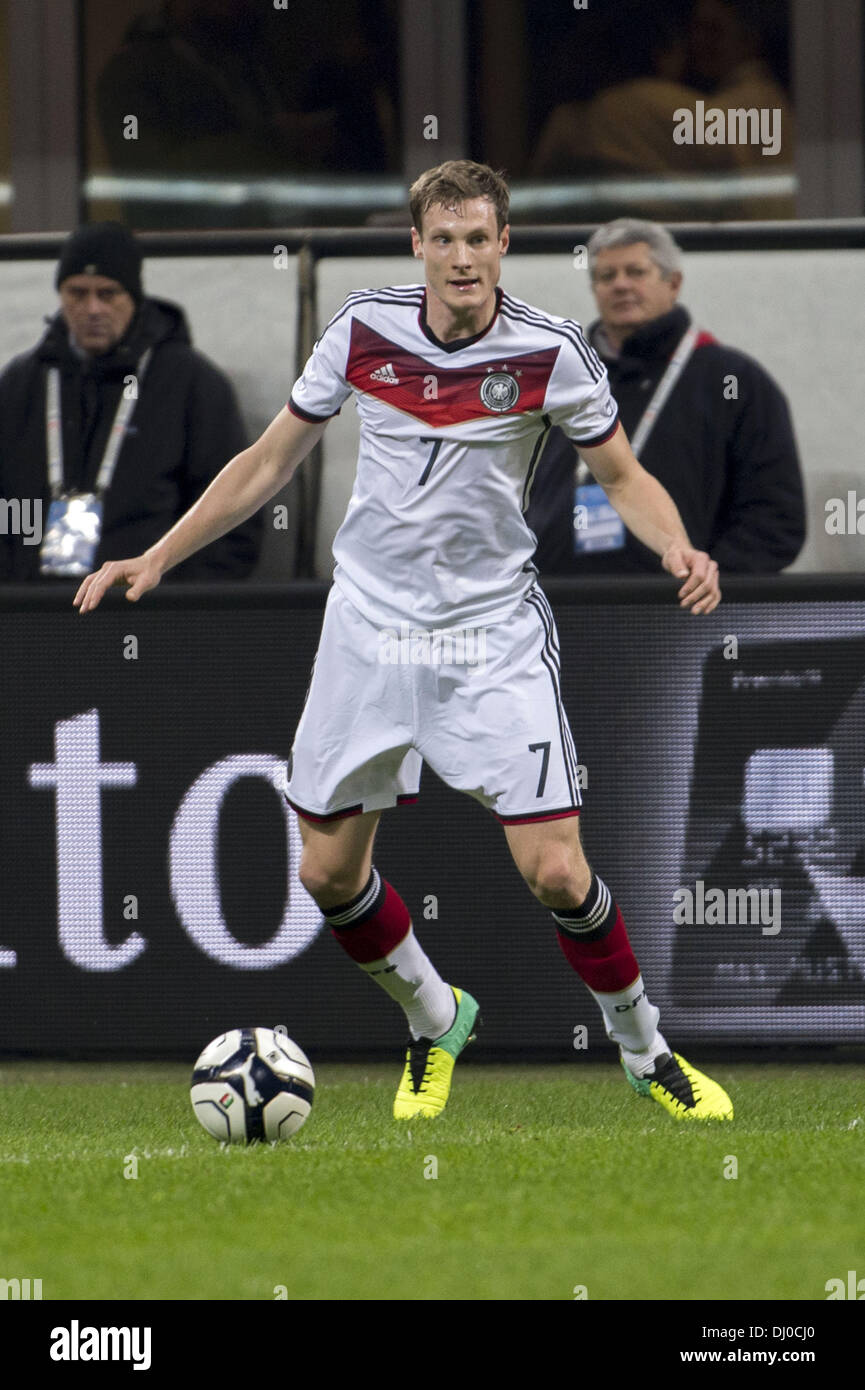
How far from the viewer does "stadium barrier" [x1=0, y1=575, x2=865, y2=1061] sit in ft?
19.7

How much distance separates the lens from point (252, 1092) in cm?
472

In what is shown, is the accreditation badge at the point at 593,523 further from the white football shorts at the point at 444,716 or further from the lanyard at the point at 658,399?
the white football shorts at the point at 444,716

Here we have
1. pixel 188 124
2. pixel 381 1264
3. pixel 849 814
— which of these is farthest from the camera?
pixel 188 124

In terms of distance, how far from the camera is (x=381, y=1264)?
11.4 ft

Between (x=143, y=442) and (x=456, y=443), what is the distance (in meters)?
1.76

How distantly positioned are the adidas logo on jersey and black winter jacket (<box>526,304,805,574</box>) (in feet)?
4.51

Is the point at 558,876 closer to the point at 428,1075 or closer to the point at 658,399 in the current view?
the point at 428,1075

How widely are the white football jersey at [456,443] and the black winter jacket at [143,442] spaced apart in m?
1.47

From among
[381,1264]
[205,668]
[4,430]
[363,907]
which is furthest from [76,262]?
[381,1264]

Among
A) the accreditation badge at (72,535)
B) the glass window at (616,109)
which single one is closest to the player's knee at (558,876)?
the accreditation badge at (72,535)

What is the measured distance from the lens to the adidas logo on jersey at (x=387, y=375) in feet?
16.9

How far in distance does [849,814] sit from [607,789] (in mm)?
666

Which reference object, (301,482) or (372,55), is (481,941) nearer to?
(301,482)

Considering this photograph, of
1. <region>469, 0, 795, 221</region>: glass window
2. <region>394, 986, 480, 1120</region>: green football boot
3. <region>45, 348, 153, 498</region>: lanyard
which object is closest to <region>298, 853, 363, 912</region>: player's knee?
<region>394, 986, 480, 1120</region>: green football boot
